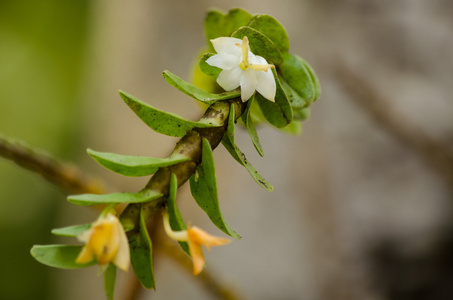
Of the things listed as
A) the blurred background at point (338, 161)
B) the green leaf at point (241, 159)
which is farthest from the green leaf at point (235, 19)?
the blurred background at point (338, 161)

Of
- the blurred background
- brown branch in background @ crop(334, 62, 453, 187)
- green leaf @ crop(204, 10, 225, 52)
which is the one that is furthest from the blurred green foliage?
green leaf @ crop(204, 10, 225, 52)

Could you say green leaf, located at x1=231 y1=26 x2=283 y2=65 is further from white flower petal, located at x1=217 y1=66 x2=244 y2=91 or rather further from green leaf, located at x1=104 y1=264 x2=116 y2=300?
green leaf, located at x1=104 y1=264 x2=116 y2=300

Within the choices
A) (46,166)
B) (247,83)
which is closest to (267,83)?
(247,83)

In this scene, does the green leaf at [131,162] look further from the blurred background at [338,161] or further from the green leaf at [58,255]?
the blurred background at [338,161]

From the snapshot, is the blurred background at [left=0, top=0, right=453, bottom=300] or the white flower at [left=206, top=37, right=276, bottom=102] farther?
the blurred background at [left=0, top=0, right=453, bottom=300]

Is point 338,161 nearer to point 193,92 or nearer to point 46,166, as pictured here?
point 46,166

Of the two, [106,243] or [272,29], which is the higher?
[272,29]

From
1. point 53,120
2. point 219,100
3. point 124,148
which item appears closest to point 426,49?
point 124,148
